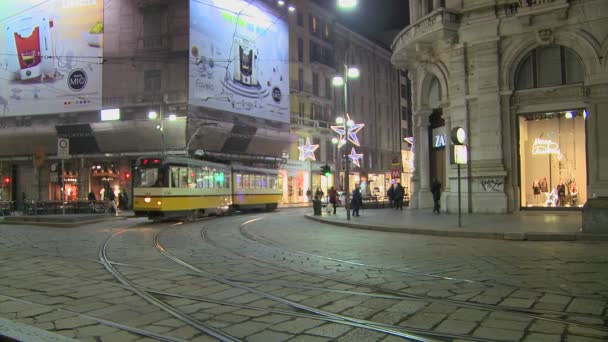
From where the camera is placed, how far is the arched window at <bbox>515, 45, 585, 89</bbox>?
20.0 m

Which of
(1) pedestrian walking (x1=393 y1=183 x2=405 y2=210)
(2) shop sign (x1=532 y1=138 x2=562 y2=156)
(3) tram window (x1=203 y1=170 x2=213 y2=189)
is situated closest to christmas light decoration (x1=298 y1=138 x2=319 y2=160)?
(1) pedestrian walking (x1=393 y1=183 x2=405 y2=210)

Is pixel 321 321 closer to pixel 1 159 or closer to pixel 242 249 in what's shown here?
pixel 242 249

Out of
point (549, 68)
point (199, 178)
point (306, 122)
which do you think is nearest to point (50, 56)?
point (199, 178)

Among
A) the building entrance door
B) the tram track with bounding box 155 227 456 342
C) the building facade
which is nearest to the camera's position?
the tram track with bounding box 155 227 456 342

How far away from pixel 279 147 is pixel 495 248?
35.1 meters

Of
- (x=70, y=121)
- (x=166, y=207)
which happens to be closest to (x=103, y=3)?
(x=70, y=121)

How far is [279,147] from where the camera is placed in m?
45.8

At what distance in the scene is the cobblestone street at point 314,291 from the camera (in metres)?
5.16

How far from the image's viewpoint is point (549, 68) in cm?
2059

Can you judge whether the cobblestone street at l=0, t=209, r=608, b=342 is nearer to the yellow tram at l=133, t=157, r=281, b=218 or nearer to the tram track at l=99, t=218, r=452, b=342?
the tram track at l=99, t=218, r=452, b=342

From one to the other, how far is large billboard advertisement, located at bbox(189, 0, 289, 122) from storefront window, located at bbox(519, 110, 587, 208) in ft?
74.3

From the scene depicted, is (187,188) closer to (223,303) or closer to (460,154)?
(460,154)

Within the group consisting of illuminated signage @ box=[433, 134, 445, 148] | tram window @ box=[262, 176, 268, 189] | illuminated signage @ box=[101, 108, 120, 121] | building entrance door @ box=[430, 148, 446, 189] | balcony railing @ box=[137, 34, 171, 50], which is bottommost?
tram window @ box=[262, 176, 268, 189]

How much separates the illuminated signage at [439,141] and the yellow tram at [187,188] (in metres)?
11.8
